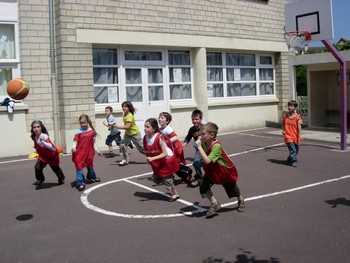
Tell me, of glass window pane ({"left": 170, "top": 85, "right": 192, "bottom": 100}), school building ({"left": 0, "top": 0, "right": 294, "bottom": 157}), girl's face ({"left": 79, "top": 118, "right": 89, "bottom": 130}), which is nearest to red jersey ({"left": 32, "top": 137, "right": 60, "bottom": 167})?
girl's face ({"left": 79, "top": 118, "right": 89, "bottom": 130})

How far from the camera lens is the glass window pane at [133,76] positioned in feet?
46.6

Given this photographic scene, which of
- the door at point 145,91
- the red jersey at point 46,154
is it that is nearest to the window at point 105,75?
the door at point 145,91

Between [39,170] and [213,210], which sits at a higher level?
[39,170]

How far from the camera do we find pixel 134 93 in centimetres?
1441

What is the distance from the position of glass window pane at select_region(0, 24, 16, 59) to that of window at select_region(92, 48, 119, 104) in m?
2.41

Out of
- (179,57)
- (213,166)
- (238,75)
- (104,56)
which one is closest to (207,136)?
(213,166)

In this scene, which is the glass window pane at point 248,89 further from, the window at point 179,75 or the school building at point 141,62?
the window at point 179,75

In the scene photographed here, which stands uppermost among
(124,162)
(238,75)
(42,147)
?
(238,75)

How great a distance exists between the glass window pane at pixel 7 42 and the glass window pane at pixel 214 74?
23.8 feet

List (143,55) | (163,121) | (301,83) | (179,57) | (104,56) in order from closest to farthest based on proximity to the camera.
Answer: (163,121)
(104,56)
(143,55)
(179,57)
(301,83)

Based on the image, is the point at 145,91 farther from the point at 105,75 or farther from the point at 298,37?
the point at 298,37

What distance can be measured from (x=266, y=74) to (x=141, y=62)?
264 inches

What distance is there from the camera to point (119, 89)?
14.0 meters

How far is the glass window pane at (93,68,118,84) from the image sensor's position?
1364cm
